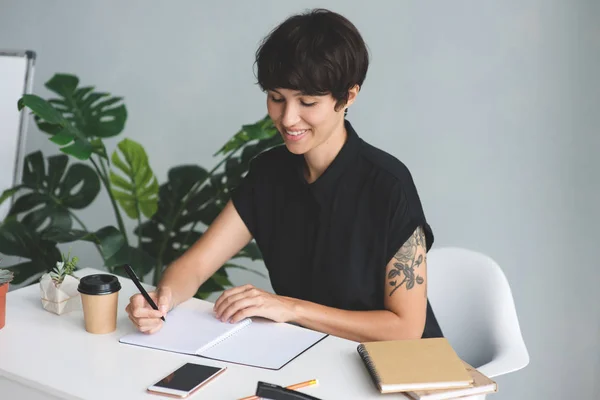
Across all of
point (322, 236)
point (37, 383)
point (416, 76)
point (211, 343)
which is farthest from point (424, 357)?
point (416, 76)

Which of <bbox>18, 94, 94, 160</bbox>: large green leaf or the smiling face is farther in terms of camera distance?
<bbox>18, 94, 94, 160</bbox>: large green leaf

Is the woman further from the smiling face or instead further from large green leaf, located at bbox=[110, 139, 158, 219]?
large green leaf, located at bbox=[110, 139, 158, 219]

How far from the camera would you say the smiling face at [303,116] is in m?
1.50

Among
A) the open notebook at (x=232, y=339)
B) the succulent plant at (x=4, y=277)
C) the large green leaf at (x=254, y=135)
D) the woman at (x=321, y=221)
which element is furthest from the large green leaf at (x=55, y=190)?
the open notebook at (x=232, y=339)

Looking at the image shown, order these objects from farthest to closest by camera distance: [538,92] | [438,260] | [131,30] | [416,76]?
[131,30]
[416,76]
[538,92]
[438,260]

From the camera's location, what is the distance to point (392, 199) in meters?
1.57

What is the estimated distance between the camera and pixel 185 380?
1.15m

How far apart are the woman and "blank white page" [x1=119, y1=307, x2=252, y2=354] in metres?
0.02

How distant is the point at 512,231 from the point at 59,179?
5.38 ft

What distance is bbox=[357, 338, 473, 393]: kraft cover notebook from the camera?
112 cm

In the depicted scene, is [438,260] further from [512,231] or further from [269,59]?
[269,59]

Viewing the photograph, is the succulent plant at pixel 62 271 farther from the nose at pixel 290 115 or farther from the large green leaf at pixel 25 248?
the large green leaf at pixel 25 248

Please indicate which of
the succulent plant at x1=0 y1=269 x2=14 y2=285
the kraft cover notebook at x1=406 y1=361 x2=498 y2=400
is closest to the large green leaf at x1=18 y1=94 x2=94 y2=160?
the succulent plant at x1=0 y1=269 x2=14 y2=285

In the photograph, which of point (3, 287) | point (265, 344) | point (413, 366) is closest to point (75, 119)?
point (3, 287)
